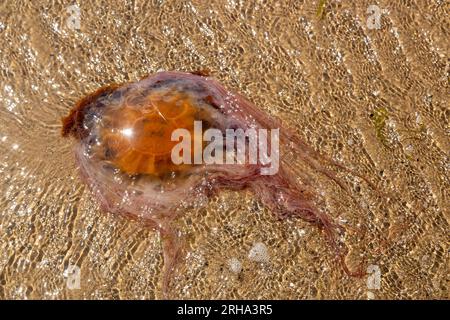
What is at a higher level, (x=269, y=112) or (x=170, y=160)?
(x=269, y=112)

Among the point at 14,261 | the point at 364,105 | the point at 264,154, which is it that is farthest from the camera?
the point at 364,105

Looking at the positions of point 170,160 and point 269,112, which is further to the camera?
point 269,112

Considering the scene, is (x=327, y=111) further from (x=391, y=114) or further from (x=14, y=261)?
(x=14, y=261)

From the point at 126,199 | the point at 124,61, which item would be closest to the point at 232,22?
the point at 124,61
